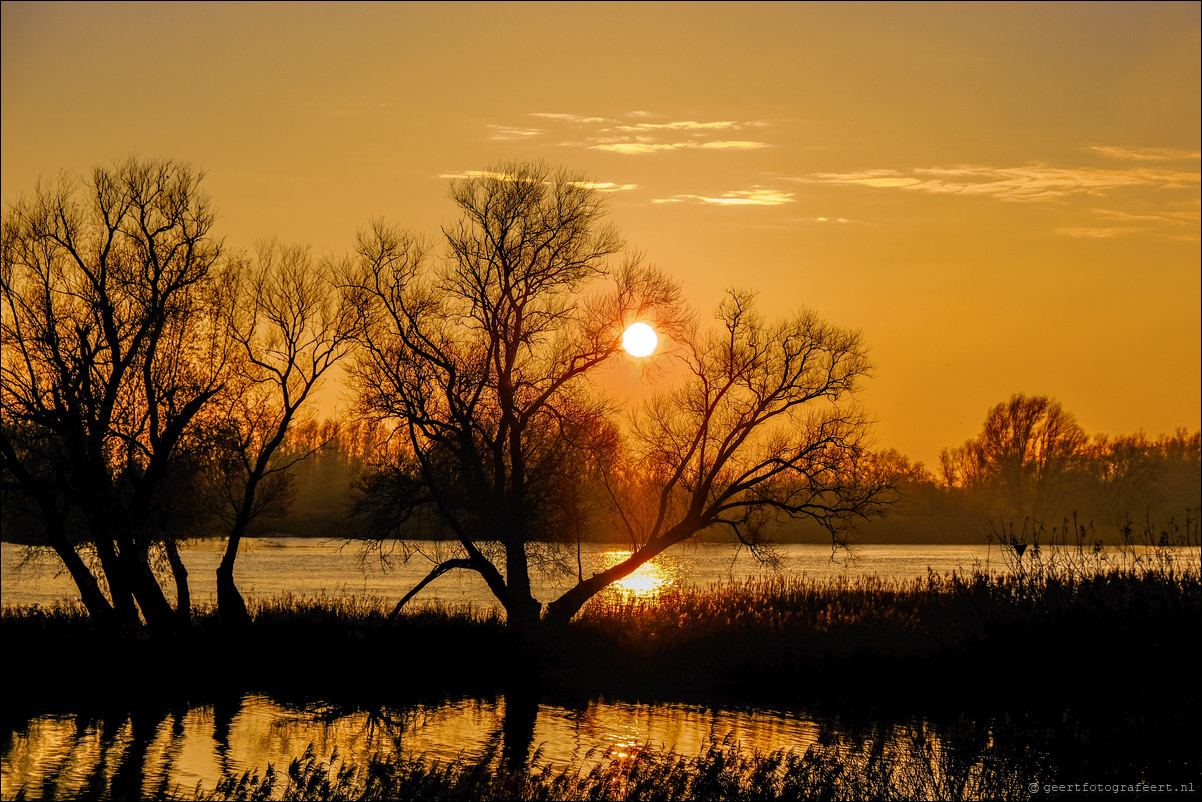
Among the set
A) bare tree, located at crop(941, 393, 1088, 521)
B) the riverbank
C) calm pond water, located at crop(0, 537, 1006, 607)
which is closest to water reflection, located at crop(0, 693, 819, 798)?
the riverbank

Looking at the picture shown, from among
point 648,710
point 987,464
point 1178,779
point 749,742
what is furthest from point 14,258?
point 987,464

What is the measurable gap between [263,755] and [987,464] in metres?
101

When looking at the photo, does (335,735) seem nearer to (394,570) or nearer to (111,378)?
(111,378)

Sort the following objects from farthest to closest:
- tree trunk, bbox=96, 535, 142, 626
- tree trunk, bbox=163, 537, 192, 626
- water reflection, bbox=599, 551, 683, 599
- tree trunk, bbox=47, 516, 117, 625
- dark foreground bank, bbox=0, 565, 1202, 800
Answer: water reflection, bbox=599, 551, 683, 599 < tree trunk, bbox=163, 537, 192, 626 < tree trunk, bbox=96, 535, 142, 626 < tree trunk, bbox=47, 516, 117, 625 < dark foreground bank, bbox=0, 565, 1202, 800

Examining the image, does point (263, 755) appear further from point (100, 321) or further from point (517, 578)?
point (100, 321)

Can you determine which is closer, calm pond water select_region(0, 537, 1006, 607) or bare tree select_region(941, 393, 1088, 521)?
calm pond water select_region(0, 537, 1006, 607)

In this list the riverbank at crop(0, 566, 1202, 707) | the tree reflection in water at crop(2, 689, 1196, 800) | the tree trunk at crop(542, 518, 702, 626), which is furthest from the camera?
the tree trunk at crop(542, 518, 702, 626)

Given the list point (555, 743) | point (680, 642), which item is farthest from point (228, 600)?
point (555, 743)

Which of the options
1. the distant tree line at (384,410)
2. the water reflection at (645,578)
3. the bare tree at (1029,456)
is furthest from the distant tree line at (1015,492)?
the distant tree line at (384,410)

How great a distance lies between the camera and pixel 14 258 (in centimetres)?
2875

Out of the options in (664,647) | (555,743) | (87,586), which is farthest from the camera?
(664,647)

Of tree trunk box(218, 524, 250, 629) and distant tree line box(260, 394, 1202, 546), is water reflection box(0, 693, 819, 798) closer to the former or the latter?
tree trunk box(218, 524, 250, 629)

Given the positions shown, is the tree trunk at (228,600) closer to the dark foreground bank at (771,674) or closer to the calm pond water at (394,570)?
the dark foreground bank at (771,674)

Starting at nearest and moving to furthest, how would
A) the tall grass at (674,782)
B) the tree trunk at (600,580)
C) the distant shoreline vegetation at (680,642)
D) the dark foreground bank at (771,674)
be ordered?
the tall grass at (674,782) < the dark foreground bank at (771,674) < the distant shoreline vegetation at (680,642) < the tree trunk at (600,580)
